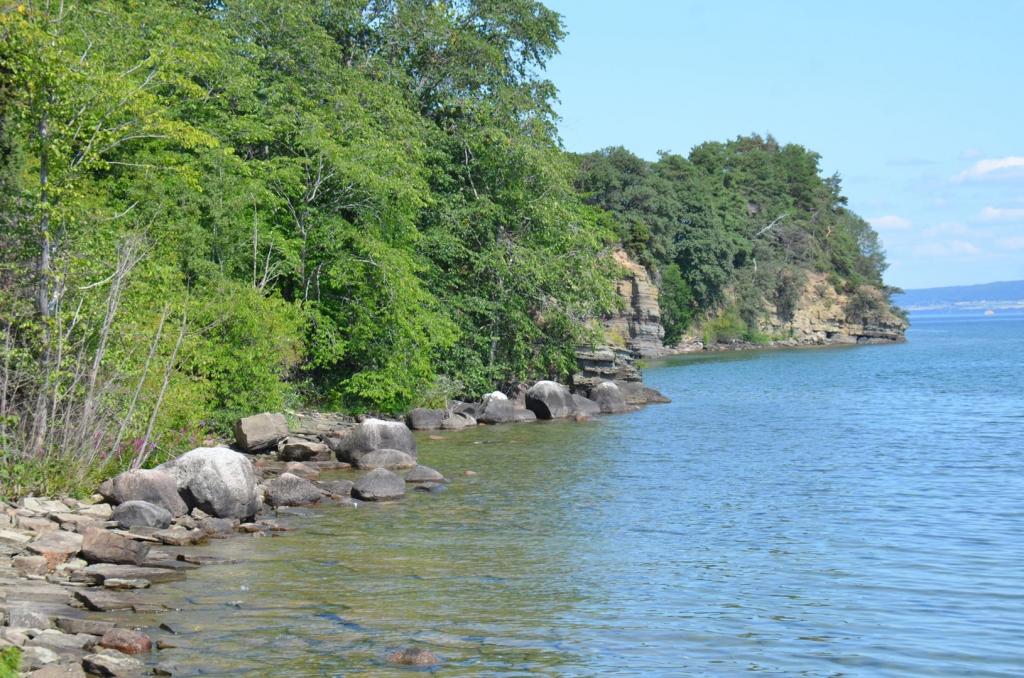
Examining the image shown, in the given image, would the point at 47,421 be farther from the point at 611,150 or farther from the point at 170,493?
the point at 611,150

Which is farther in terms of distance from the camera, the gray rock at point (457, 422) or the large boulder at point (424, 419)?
the gray rock at point (457, 422)

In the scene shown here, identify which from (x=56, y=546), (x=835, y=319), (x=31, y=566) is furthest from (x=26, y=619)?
(x=835, y=319)

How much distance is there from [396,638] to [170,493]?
748 cm

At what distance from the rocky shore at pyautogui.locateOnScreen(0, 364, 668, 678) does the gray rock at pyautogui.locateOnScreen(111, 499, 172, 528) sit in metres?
0.02

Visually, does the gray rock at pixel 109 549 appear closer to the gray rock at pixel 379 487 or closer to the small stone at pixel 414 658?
the small stone at pixel 414 658

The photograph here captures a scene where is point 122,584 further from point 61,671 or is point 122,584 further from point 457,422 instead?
point 457,422

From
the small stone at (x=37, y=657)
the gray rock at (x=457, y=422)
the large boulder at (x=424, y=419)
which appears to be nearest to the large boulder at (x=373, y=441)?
the large boulder at (x=424, y=419)

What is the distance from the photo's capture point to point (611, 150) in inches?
3482

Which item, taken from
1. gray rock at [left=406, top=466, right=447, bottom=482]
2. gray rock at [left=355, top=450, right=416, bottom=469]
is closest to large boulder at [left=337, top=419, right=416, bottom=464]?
gray rock at [left=355, top=450, right=416, bottom=469]

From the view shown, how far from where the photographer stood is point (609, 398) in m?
40.6

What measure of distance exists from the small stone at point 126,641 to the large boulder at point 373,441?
14.0m

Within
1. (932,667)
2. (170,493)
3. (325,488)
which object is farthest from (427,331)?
(932,667)

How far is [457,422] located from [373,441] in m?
8.60

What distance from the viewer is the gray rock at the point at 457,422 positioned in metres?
33.2
